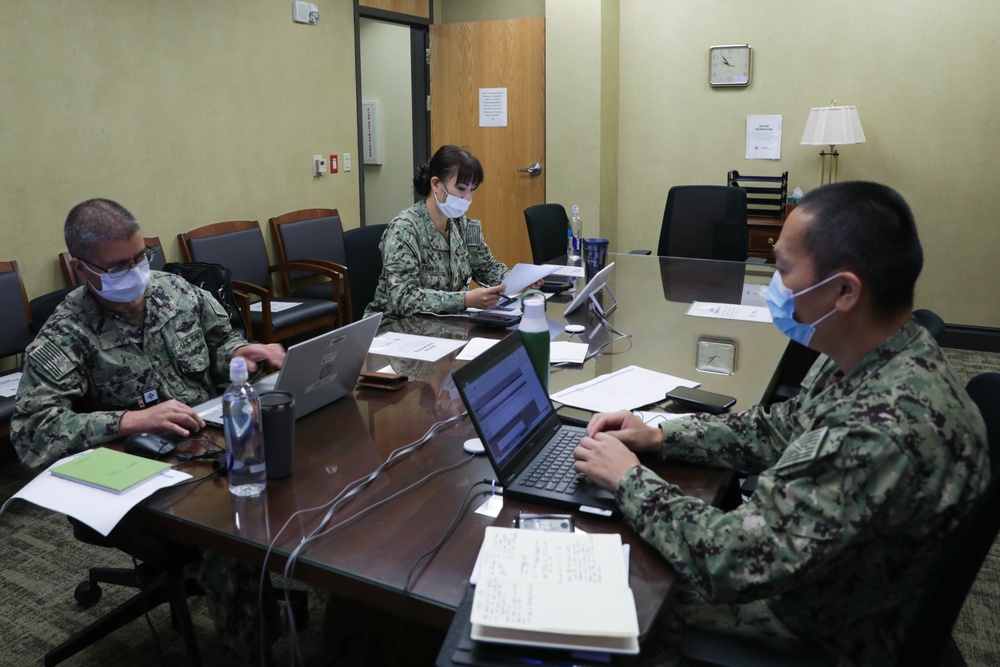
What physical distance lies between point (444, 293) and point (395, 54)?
14.1 ft

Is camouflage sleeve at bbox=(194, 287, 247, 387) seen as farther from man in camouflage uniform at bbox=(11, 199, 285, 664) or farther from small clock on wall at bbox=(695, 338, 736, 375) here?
small clock on wall at bbox=(695, 338, 736, 375)

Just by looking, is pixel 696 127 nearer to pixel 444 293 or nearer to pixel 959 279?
pixel 959 279

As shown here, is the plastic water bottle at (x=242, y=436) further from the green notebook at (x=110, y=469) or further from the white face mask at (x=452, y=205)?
the white face mask at (x=452, y=205)

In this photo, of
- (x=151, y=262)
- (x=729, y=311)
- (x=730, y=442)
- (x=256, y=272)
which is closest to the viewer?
(x=730, y=442)

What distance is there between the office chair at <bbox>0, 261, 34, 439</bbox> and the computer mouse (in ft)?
6.62

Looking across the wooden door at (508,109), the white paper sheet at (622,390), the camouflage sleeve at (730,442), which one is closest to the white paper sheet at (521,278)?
the white paper sheet at (622,390)

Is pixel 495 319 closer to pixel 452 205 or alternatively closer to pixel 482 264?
pixel 452 205

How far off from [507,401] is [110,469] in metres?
0.75

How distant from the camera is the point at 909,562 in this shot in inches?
44.7

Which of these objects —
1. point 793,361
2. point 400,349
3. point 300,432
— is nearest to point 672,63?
point 793,361

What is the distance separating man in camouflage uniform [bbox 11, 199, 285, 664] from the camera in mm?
1705

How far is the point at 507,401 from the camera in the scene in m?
1.48

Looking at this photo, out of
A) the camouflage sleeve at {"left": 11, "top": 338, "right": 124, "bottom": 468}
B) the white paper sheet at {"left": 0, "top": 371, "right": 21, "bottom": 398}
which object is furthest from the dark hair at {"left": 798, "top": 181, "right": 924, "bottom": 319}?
the white paper sheet at {"left": 0, "top": 371, "right": 21, "bottom": 398}

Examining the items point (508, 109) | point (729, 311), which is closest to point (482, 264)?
point (729, 311)
